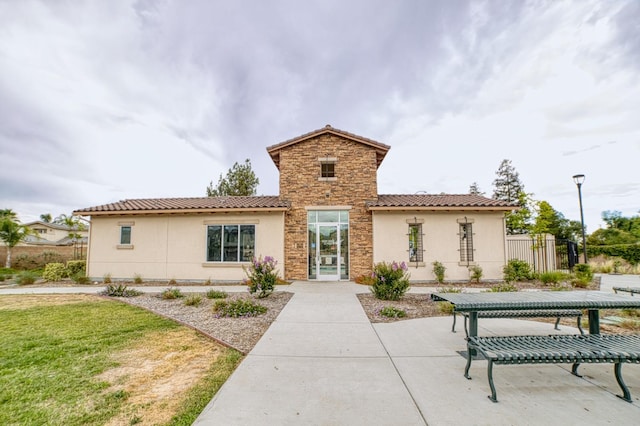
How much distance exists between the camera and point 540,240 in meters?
15.0

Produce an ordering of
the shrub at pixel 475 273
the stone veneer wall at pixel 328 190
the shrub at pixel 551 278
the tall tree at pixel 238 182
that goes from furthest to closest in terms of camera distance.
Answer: the tall tree at pixel 238 182, the stone veneer wall at pixel 328 190, the shrub at pixel 475 273, the shrub at pixel 551 278

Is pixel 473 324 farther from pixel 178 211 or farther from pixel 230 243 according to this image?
pixel 178 211

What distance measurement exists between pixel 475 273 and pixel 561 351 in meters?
10.1

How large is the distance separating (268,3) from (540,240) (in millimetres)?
17609

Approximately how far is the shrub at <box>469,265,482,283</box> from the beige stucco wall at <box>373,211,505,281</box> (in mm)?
178

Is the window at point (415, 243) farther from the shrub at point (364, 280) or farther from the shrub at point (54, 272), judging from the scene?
the shrub at point (54, 272)

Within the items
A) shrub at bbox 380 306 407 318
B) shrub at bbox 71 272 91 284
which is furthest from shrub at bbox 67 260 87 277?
shrub at bbox 380 306 407 318

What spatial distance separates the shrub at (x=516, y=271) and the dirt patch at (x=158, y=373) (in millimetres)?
12451

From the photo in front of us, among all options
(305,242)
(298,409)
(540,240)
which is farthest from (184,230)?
(540,240)

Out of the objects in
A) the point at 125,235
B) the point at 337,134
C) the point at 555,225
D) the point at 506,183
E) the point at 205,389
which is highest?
the point at 506,183

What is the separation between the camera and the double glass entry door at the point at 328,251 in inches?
501

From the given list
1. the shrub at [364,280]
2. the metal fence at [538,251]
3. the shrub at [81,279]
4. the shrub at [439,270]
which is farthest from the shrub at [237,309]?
the metal fence at [538,251]

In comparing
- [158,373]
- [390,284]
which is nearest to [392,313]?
[390,284]

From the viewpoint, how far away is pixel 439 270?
12.0 m
